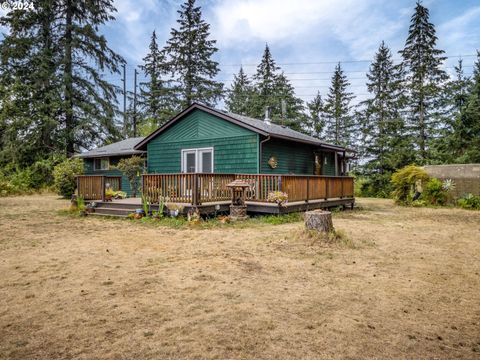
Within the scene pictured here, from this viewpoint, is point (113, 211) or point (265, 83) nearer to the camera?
point (113, 211)

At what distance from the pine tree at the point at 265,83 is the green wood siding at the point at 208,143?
19.9 meters

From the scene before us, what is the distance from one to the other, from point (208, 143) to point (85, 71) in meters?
19.3

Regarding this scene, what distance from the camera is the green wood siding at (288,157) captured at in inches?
494

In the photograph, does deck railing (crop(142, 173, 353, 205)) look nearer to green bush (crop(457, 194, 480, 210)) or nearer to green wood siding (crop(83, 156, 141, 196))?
green bush (crop(457, 194, 480, 210))

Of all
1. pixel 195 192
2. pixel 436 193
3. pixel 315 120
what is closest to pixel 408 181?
pixel 436 193

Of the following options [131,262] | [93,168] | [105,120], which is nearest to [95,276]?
[131,262]

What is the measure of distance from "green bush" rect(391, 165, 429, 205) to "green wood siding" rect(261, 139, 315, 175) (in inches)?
175

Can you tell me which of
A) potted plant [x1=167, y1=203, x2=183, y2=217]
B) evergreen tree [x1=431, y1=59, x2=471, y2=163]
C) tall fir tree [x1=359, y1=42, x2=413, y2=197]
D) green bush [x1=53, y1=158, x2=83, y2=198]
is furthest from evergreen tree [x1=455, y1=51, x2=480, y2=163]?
green bush [x1=53, y1=158, x2=83, y2=198]

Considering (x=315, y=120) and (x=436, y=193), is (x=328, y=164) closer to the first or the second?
(x=436, y=193)

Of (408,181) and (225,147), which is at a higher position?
(225,147)

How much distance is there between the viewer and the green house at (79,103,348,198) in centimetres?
1234

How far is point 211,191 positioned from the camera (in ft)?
32.6

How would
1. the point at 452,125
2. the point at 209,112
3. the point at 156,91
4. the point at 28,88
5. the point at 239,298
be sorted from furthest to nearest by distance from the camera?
the point at 156,91
the point at 28,88
the point at 452,125
the point at 209,112
the point at 239,298

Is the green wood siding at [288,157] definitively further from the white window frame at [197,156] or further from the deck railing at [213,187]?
the white window frame at [197,156]
